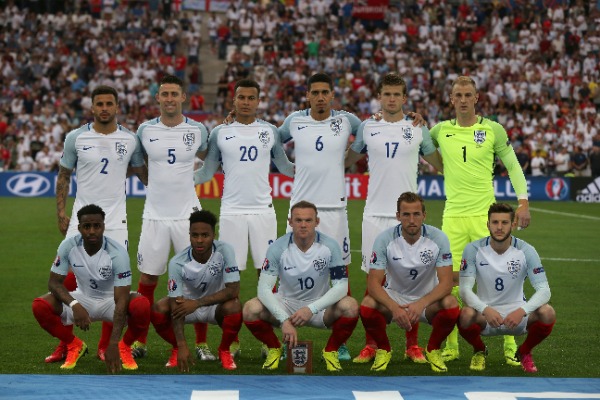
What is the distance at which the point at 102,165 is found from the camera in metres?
8.90

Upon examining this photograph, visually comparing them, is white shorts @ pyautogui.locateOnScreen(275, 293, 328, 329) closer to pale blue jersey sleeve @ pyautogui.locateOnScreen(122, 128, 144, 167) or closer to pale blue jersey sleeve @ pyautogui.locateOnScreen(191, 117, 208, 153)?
pale blue jersey sleeve @ pyautogui.locateOnScreen(191, 117, 208, 153)

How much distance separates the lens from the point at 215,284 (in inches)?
334

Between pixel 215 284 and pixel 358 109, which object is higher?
pixel 358 109

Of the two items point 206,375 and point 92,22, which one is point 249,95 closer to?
point 206,375

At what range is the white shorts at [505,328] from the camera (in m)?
8.07

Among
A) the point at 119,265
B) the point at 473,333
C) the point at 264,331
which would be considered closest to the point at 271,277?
the point at 264,331

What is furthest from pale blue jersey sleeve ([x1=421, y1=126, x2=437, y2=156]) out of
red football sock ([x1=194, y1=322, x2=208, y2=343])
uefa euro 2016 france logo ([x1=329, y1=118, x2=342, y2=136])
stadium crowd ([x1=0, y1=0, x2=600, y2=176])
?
stadium crowd ([x1=0, y1=0, x2=600, y2=176])

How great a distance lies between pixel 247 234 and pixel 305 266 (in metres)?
1.02

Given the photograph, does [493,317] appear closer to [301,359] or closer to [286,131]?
[301,359]

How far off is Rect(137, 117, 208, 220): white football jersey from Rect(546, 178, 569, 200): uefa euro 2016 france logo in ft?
68.9

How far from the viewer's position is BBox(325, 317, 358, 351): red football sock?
8.17 m

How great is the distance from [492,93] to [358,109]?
4388 millimetres

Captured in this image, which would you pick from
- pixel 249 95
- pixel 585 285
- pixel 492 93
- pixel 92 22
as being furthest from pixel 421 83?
pixel 249 95

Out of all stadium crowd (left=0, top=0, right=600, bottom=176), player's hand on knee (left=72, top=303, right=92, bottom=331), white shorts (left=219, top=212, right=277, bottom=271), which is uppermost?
stadium crowd (left=0, top=0, right=600, bottom=176)
